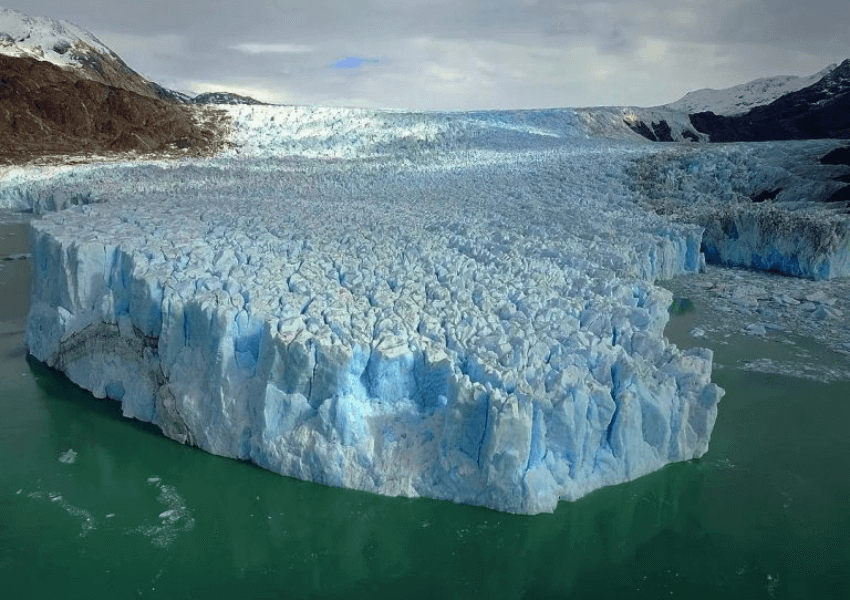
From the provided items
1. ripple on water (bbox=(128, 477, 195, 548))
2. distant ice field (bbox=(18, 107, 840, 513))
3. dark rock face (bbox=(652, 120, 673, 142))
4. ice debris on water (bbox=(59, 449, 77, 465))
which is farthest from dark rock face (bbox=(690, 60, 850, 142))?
ice debris on water (bbox=(59, 449, 77, 465))

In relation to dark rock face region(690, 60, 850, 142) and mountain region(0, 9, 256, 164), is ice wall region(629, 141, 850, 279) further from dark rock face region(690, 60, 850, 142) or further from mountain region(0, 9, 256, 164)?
mountain region(0, 9, 256, 164)

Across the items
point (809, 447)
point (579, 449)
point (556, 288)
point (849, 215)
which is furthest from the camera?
point (849, 215)

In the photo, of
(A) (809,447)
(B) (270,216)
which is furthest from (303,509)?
(B) (270,216)

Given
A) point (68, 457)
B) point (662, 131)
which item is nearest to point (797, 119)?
point (662, 131)

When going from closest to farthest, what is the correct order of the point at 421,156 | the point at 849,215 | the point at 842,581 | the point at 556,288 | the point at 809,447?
the point at 842,581
the point at 809,447
the point at 556,288
the point at 849,215
the point at 421,156

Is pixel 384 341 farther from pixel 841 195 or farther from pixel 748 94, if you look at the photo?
Result: pixel 748 94

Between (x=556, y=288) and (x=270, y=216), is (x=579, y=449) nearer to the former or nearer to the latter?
(x=556, y=288)

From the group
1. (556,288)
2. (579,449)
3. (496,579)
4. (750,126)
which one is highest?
(750,126)
